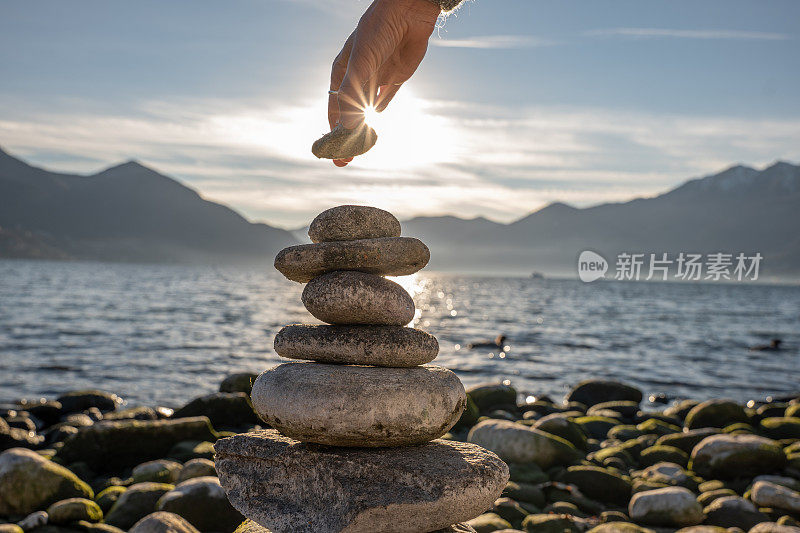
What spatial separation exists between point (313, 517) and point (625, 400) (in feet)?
53.2

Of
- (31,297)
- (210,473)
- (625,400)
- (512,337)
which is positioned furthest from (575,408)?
(31,297)

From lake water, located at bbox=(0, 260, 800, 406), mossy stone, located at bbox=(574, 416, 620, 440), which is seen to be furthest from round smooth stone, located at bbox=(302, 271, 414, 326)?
lake water, located at bbox=(0, 260, 800, 406)

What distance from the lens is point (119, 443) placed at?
10156 millimetres

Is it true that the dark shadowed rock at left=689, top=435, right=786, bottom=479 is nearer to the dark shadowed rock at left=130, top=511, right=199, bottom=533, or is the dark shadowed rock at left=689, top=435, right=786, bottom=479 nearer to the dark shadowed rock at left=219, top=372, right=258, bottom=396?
the dark shadowed rock at left=130, top=511, right=199, bottom=533

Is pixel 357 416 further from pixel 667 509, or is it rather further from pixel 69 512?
pixel 667 509

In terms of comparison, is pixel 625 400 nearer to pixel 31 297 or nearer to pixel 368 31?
pixel 368 31

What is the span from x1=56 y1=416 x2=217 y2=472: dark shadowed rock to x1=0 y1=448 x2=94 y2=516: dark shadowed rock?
1771 mm

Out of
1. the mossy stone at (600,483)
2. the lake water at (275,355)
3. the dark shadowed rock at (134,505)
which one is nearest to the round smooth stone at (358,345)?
the dark shadowed rock at (134,505)

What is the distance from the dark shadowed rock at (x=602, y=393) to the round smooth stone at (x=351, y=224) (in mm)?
15179

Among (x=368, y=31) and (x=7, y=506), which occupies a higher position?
(x=368, y=31)

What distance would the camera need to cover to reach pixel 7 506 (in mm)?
7836

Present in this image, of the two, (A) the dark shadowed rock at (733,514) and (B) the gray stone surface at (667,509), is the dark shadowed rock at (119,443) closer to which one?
(B) the gray stone surface at (667,509)

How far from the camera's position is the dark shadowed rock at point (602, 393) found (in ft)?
61.4

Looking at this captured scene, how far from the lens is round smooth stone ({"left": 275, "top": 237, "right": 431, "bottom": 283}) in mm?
4777
